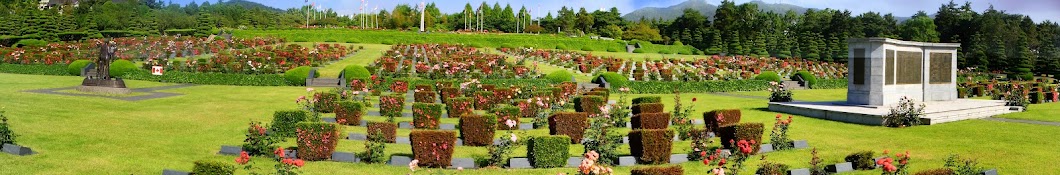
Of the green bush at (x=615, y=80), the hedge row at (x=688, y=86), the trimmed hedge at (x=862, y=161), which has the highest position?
the green bush at (x=615, y=80)

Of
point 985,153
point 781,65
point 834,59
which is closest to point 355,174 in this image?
point 985,153

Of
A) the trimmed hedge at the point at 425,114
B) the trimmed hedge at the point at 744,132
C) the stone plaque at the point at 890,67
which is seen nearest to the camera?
the trimmed hedge at the point at 744,132

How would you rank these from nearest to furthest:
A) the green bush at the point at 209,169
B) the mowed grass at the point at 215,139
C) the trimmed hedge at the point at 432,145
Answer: the green bush at the point at 209,169
the trimmed hedge at the point at 432,145
the mowed grass at the point at 215,139

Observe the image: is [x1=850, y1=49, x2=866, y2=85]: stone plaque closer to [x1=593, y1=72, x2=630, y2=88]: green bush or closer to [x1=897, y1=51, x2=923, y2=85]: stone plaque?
[x1=897, y1=51, x2=923, y2=85]: stone plaque

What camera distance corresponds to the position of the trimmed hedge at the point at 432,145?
1153cm

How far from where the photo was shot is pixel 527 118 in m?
19.6

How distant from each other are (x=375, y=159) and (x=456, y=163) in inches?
44.8

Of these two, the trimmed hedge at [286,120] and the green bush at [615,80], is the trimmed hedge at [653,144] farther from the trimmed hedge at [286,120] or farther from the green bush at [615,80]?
the green bush at [615,80]

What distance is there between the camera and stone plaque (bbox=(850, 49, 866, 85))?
22.4 m

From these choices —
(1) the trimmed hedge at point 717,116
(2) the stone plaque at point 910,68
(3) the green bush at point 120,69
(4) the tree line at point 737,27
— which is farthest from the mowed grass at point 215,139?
(4) the tree line at point 737,27

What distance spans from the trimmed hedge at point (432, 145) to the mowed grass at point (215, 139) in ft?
1.12

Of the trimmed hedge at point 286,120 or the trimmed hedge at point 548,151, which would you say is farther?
the trimmed hedge at point 286,120

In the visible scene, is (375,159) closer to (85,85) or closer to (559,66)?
(85,85)

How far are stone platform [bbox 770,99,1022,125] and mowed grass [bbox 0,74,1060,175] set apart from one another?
406 mm
